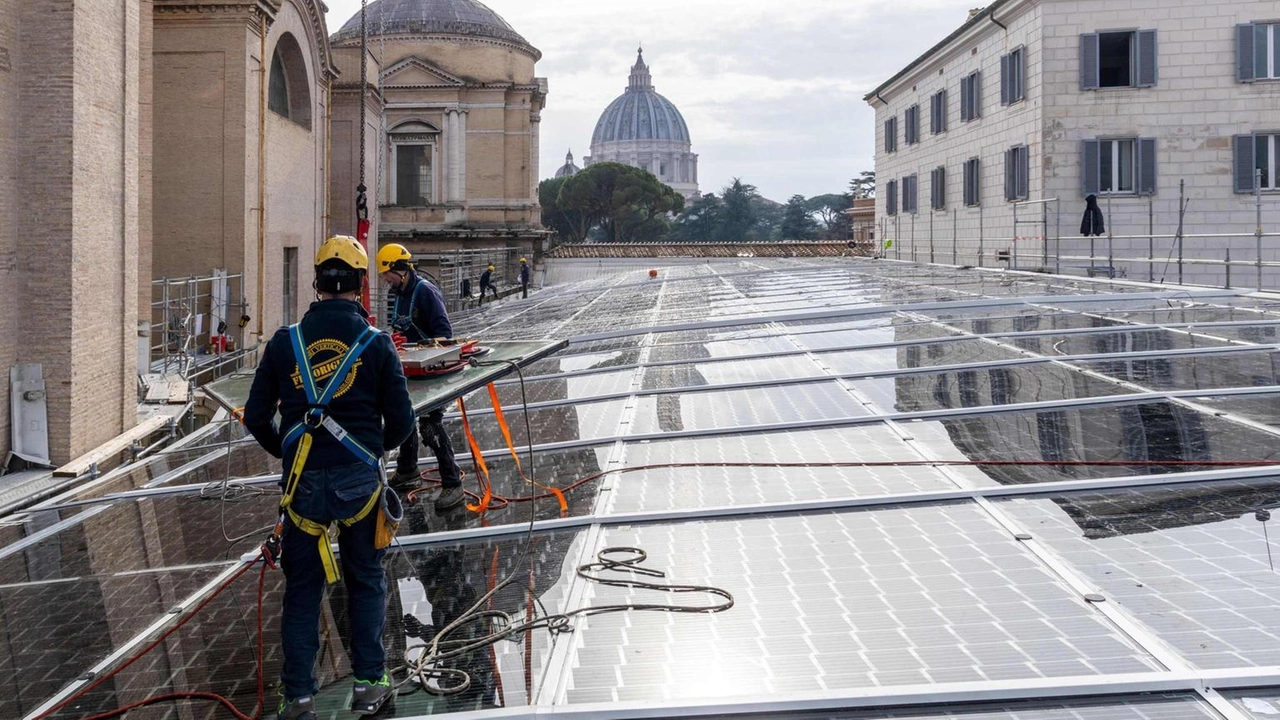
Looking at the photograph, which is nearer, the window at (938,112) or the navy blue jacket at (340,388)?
the navy blue jacket at (340,388)

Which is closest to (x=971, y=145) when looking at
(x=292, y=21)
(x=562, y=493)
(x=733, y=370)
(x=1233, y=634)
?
(x=292, y=21)

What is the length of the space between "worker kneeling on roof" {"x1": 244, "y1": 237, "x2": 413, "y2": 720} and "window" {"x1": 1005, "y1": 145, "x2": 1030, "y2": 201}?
29.3 metres

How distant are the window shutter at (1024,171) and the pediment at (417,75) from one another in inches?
1239

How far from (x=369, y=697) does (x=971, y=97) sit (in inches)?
1393

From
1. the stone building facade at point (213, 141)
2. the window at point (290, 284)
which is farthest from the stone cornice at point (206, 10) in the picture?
the window at point (290, 284)

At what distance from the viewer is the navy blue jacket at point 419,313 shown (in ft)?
28.9

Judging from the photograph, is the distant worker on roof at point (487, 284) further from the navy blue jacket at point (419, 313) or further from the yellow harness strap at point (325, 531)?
the yellow harness strap at point (325, 531)

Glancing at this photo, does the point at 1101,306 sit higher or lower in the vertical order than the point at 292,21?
lower

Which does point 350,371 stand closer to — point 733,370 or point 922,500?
point 922,500

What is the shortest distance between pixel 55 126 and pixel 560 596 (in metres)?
10.4

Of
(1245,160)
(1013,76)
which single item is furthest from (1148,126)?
(1013,76)

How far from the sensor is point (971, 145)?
3744 centimetres

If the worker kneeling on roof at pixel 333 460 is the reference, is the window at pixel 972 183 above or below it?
above

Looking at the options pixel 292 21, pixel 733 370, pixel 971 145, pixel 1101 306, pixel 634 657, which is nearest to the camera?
pixel 634 657
